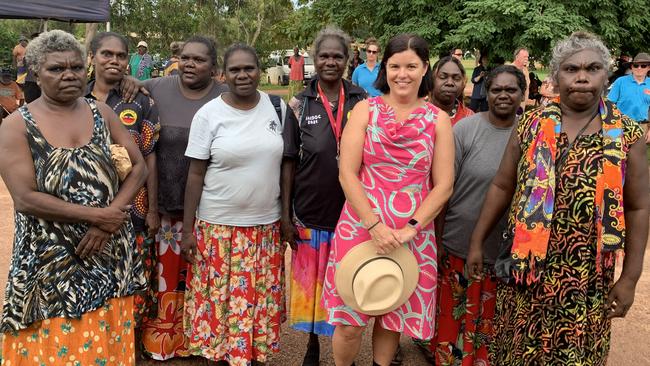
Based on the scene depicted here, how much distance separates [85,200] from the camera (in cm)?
277

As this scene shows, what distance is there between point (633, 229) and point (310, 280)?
1.87 m

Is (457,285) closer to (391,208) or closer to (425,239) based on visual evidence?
(425,239)

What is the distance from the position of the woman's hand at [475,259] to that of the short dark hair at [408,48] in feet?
2.88

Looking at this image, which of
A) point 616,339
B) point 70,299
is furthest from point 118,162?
point 616,339

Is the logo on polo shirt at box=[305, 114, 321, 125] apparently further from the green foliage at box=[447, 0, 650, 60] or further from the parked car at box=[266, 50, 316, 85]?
the parked car at box=[266, 50, 316, 85]

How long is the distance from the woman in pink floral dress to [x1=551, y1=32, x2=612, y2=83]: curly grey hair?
24.2 inches

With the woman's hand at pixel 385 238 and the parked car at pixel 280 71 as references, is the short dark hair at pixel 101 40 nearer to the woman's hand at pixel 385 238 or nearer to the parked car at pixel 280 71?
the woman's hand at pixel 385 238

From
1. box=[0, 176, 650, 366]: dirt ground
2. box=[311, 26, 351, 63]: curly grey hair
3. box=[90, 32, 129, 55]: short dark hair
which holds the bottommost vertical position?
box=[0, 176, 650, 366]: dirt ground

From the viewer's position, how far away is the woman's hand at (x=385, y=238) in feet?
10.1

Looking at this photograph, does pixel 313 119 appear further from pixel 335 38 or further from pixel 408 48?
pixel 408 48

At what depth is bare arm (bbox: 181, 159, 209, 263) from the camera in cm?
356

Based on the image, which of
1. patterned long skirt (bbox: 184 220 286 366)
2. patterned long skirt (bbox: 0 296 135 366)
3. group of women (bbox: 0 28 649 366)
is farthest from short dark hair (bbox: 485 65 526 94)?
patterned long skirt (bbox: 0 296 135 366)

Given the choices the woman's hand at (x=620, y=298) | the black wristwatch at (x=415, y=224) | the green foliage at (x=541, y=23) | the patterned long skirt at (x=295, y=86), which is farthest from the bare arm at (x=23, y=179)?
the patterned long skirt at (x=295, y=86)

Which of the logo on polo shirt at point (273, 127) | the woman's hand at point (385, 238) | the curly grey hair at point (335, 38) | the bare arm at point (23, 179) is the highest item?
the curly grey hair at point (335, 38)
